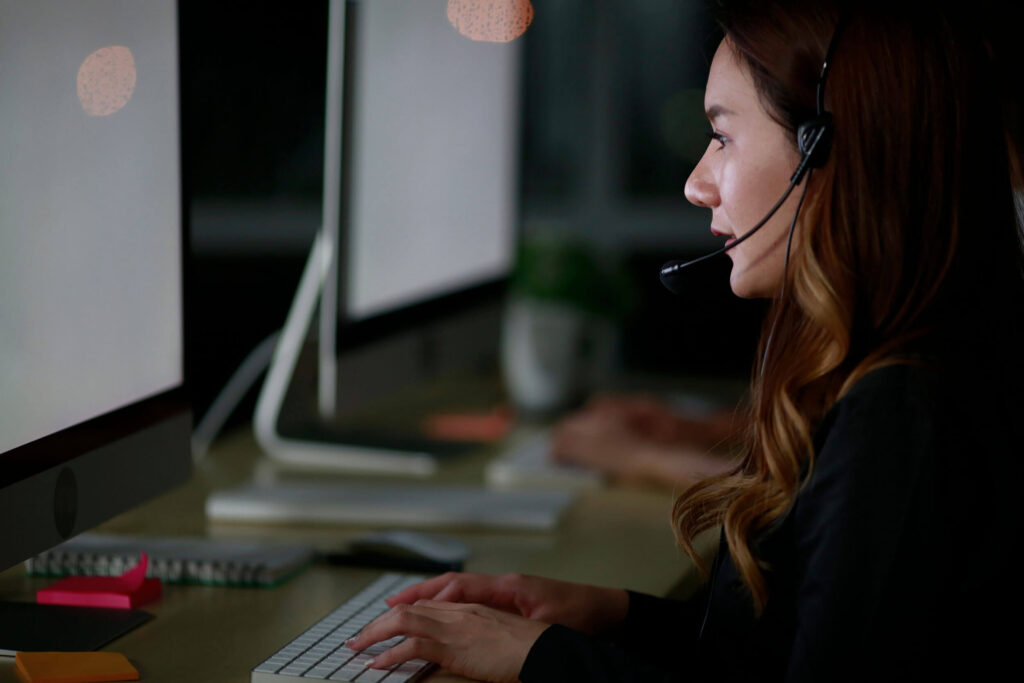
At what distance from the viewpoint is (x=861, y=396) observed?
79 cm

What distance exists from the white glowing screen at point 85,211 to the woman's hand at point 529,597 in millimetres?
305

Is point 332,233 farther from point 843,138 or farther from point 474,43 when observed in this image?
point 843,138

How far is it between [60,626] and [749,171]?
2.09ft

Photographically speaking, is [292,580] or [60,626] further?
[292,580]

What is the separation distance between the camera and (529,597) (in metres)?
1.00

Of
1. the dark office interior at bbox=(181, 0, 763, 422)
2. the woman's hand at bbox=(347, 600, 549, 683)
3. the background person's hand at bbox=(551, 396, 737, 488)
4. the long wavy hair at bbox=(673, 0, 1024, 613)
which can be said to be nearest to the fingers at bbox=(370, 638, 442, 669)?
the woman's hand at bbox=(347, 600, 549, 683)

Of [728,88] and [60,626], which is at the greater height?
[728,88]

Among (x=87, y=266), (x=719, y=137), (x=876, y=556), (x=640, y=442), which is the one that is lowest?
(x=640, y=442)

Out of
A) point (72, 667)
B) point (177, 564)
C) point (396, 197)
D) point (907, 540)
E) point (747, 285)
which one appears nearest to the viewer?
point (907, 540)

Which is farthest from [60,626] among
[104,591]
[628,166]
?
[628,166]

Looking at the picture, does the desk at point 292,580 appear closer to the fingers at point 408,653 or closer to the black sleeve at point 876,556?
the fingers at point 408,653

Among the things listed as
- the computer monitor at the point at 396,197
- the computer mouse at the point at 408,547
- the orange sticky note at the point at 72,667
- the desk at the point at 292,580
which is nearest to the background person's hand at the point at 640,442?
the desk at the point at 292,580

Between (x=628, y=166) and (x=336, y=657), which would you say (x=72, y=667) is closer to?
(x=336, y=657)

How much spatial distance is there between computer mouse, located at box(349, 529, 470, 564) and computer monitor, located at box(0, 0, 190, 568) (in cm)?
19
